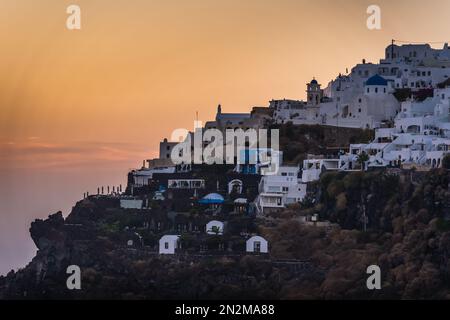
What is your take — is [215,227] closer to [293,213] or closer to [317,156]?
[293,213]

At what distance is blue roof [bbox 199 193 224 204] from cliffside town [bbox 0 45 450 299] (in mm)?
75

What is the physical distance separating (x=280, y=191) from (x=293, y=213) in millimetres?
2574

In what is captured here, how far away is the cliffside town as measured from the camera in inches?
3462

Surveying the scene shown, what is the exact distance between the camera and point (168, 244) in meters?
91.8

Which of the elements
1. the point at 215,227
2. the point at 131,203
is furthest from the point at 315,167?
the point at 131,203

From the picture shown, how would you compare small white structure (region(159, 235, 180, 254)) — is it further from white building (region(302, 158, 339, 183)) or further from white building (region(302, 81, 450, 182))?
white building (region(302, 81, 450, 182))

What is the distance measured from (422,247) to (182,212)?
1266 cm

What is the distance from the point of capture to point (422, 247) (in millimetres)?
86938

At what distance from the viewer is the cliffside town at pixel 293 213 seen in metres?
87.9

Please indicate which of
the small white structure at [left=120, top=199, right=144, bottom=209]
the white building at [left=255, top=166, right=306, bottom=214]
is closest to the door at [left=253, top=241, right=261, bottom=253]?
the white building at [left=255, top=166, right=306, bottom=214]
